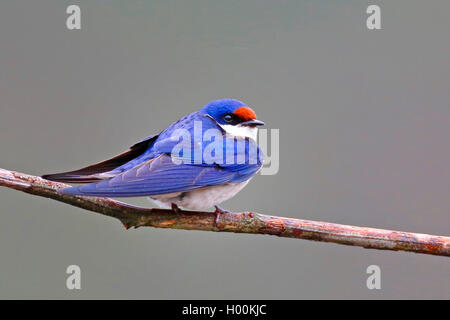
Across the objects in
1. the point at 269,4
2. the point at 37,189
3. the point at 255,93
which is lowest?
the point at 37,189

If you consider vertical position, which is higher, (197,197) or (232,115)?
(232,115)

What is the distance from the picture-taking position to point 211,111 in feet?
Result: 7.20

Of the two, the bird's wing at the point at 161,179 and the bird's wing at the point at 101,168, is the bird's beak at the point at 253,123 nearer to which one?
the bird's wing at the point at 161,179

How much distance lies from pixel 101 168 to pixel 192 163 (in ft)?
1.03

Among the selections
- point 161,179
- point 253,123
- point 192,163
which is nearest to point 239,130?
point 253,123

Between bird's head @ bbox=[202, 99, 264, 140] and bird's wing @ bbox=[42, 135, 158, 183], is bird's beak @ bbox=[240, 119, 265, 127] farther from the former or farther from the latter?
bird's wing @ bbox=[42, 135, 158, 183]

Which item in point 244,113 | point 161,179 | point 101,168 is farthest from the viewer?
point 244,113

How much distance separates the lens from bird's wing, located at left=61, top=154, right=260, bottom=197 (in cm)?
172

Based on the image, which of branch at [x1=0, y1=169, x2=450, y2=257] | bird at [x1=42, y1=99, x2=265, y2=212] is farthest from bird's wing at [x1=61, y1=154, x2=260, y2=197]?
branch at [x1=0, y1=169, x2=450, y2=257]

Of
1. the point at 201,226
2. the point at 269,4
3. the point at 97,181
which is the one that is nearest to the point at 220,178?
the point at 201,226

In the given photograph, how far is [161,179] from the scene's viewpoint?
1.91 metres

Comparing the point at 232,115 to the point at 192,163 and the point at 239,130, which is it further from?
the point at 192,163

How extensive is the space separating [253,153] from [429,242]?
708 mm

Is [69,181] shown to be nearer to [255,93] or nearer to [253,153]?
[253,153]
